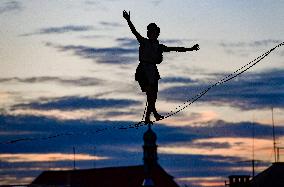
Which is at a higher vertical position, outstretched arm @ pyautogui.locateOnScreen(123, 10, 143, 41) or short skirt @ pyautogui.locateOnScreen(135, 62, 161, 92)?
outstretched arm @ pyautogui.locateOnScreen(123, 10, 143, 41)

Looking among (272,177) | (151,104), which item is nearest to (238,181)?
(272,177)

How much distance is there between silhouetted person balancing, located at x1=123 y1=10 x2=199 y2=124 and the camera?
1080 cm

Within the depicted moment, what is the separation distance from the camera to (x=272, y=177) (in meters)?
81.8

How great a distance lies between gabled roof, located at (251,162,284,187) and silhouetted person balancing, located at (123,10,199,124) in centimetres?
7145

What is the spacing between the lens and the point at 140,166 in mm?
130750

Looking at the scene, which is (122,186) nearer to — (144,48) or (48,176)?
(48,176)

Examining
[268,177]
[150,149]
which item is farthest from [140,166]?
[268,177]

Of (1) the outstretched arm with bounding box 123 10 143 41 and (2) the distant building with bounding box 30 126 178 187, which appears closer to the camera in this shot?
(1) the outstretched arm with bounding box 123 10 143 41

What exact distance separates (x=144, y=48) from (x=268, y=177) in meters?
74.1

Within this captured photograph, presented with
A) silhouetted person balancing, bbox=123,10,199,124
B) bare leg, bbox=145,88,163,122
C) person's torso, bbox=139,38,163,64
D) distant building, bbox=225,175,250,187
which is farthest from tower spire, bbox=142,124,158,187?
person's torso, bbox=139,38,163,64

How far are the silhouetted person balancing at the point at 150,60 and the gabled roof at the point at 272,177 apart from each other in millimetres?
71448

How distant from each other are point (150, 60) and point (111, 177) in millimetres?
121074

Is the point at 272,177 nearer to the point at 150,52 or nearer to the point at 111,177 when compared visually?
the point at 111,177

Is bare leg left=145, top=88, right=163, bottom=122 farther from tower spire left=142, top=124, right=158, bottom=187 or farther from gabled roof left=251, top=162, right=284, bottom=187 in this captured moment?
tower spire left=142, top=124, right=158, bottom=187
